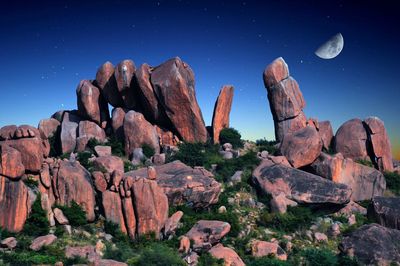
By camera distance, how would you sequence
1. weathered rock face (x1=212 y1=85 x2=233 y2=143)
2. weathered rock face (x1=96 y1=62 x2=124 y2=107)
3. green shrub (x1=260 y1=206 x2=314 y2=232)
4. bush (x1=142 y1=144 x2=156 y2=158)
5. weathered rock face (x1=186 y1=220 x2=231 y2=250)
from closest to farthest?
1. weathered rock face (x1=186 y1=220 x2=231 y2=250)
2. green shrub (x1=260 y1=206 x2=314 y2=232)
3. bush (x1=142 y1=144 x2=156 y2=158)
4. weathered rock face (x1=212 y1=85 x2=233 y2=143)
5. weathered rock face (x1=96 y1=62 x2=124 y2=107)

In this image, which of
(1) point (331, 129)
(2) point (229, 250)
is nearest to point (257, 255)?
(2) point (229, 250)

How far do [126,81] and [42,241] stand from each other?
75.3 feet

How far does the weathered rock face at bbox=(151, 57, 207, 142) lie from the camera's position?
36281mm

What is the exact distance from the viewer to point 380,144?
3591cm

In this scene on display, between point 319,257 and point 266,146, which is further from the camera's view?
point 266,146

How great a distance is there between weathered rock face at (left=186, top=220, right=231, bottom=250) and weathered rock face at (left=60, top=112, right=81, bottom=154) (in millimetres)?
22251

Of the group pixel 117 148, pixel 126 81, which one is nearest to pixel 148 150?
pixel 117 148

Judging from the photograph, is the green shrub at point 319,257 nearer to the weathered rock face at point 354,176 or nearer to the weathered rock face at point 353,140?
the weathered rock face at point 354,176

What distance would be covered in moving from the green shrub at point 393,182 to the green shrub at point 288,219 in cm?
1221

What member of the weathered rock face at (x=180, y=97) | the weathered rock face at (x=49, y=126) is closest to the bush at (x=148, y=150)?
the weathered rock face at (x=180, y=97)

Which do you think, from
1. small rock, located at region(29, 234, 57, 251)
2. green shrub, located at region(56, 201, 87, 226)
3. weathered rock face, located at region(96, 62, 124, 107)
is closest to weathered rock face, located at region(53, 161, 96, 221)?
green shrub, located at region(56, 201, 87, 226)

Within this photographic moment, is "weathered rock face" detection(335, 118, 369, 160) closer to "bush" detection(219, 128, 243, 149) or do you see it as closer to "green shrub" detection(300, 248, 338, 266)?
"bush" detection(219, 128, 243, 149)

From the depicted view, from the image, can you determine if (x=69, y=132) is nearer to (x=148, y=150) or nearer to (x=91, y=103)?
(x=91, y=103)

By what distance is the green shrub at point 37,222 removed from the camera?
20719 mm
